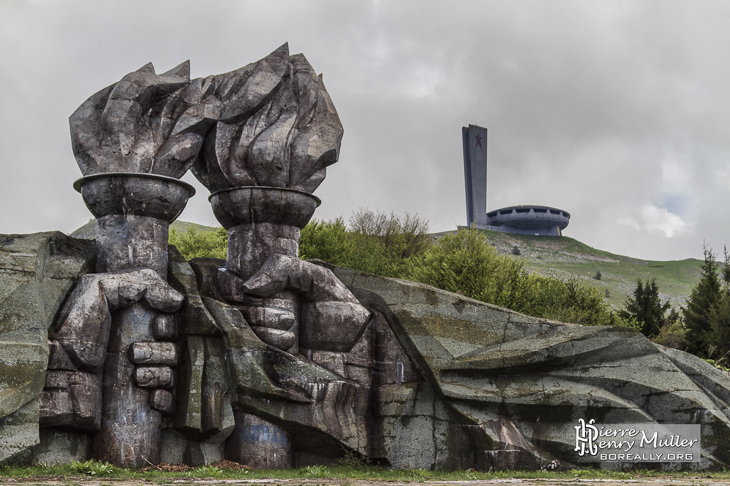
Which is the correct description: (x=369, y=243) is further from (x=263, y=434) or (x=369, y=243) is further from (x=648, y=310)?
(x=263, y=434)

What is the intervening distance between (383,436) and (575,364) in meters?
3.11

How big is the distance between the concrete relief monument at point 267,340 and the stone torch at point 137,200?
0.02 metres

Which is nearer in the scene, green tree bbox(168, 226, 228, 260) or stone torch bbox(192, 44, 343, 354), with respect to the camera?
stone torch bbox(192, 44, 343, 354)

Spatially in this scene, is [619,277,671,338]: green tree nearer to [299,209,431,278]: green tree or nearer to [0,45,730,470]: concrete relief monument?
[299,209,431,278]: green tree

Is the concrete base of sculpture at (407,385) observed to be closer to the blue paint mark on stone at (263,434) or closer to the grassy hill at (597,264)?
the blue paint mark on stone at (263,434)

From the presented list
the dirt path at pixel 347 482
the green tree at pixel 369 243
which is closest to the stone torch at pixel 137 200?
the dirt path at pixel 347 482

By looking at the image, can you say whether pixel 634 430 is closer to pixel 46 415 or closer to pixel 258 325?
pixel 258 325

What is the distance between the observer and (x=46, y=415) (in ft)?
31.2

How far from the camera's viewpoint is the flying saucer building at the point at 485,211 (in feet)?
296

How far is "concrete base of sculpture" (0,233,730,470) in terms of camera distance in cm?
1066

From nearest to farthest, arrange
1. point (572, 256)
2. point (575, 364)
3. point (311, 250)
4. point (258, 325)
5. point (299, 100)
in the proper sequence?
point (258, 325), point (575, 364), point (299, 100), point (311, 250), point (572, 256)

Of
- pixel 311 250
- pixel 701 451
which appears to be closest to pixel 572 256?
pixel 311 250

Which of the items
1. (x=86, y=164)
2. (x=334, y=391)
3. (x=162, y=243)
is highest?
(x=86, y=164)

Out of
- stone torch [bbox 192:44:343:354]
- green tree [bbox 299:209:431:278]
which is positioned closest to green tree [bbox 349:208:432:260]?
green tree [bbox 299:209:431:278]
